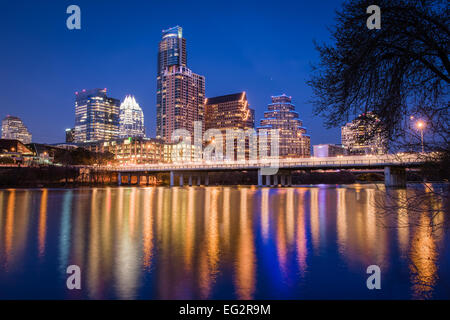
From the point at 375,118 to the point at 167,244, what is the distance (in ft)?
31.1

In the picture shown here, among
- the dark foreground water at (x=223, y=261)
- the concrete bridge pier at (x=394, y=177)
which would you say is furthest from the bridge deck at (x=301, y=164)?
the dark foreground water at (x=223, y=261)

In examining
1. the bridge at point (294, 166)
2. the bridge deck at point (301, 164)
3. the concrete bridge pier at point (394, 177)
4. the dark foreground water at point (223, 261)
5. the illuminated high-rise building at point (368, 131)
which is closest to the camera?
the dark foreground water at point (223, 261)

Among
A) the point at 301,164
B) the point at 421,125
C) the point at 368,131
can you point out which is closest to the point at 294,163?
the point at 301,164

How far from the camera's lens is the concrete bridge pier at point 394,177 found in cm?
9194

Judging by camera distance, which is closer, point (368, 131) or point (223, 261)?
point (368, 131)

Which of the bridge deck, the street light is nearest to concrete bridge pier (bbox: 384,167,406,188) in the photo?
the bridge deck

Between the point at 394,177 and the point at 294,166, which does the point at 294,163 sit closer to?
the point at 294,166

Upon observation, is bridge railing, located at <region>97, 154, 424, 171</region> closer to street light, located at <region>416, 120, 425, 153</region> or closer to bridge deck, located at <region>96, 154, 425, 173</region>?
bridge deck, located at <region>96, 154, 425, 173</region>

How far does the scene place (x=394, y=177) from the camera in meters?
92.9

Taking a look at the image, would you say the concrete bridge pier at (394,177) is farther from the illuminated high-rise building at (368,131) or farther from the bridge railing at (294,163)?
the illuminated high-rise building at (368,131)

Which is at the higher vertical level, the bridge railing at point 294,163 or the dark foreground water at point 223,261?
the bridge railing at point 294,163

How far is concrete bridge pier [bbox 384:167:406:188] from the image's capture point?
91938 millimetres
